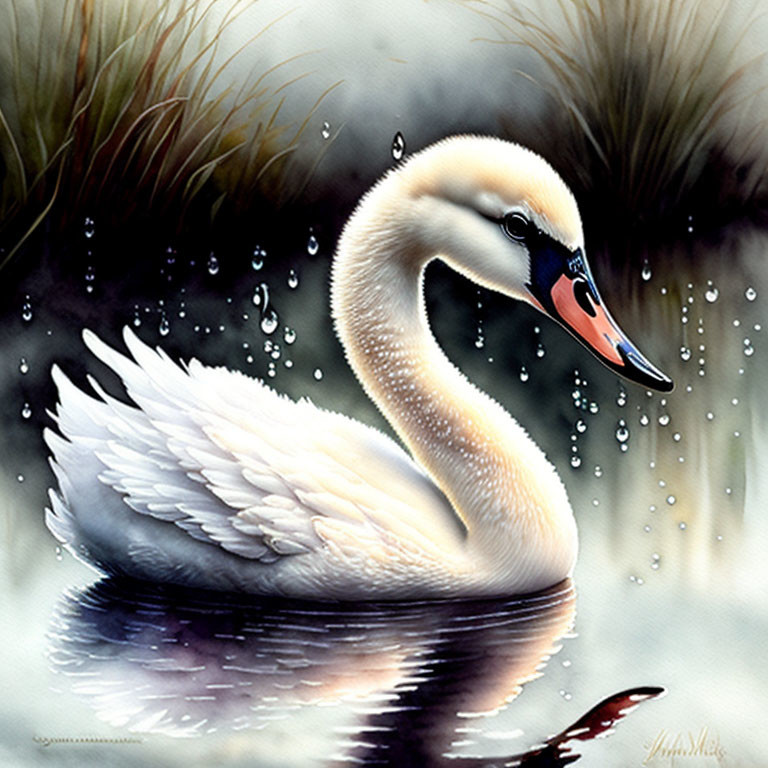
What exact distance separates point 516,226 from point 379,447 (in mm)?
320

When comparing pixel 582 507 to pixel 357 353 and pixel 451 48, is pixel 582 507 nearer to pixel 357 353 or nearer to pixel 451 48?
pixel 357 353

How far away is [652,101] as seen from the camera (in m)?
2.05

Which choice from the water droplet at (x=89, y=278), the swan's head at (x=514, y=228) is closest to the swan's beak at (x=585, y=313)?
the swan's head at (x=514, y=228)

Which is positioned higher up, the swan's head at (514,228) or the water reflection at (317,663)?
the swan's head at (514,228)

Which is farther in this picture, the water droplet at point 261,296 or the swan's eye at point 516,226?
the water droplet at point 261,296

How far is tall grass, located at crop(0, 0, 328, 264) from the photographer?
2002 mm

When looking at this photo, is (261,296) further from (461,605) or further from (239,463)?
(461,605)

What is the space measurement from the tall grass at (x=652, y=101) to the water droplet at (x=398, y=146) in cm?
14

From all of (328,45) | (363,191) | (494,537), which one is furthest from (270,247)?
(494,537)

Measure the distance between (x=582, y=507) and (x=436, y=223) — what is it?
42 centimetres

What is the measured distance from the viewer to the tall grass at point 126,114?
2.00m

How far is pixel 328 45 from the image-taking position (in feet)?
6.54
